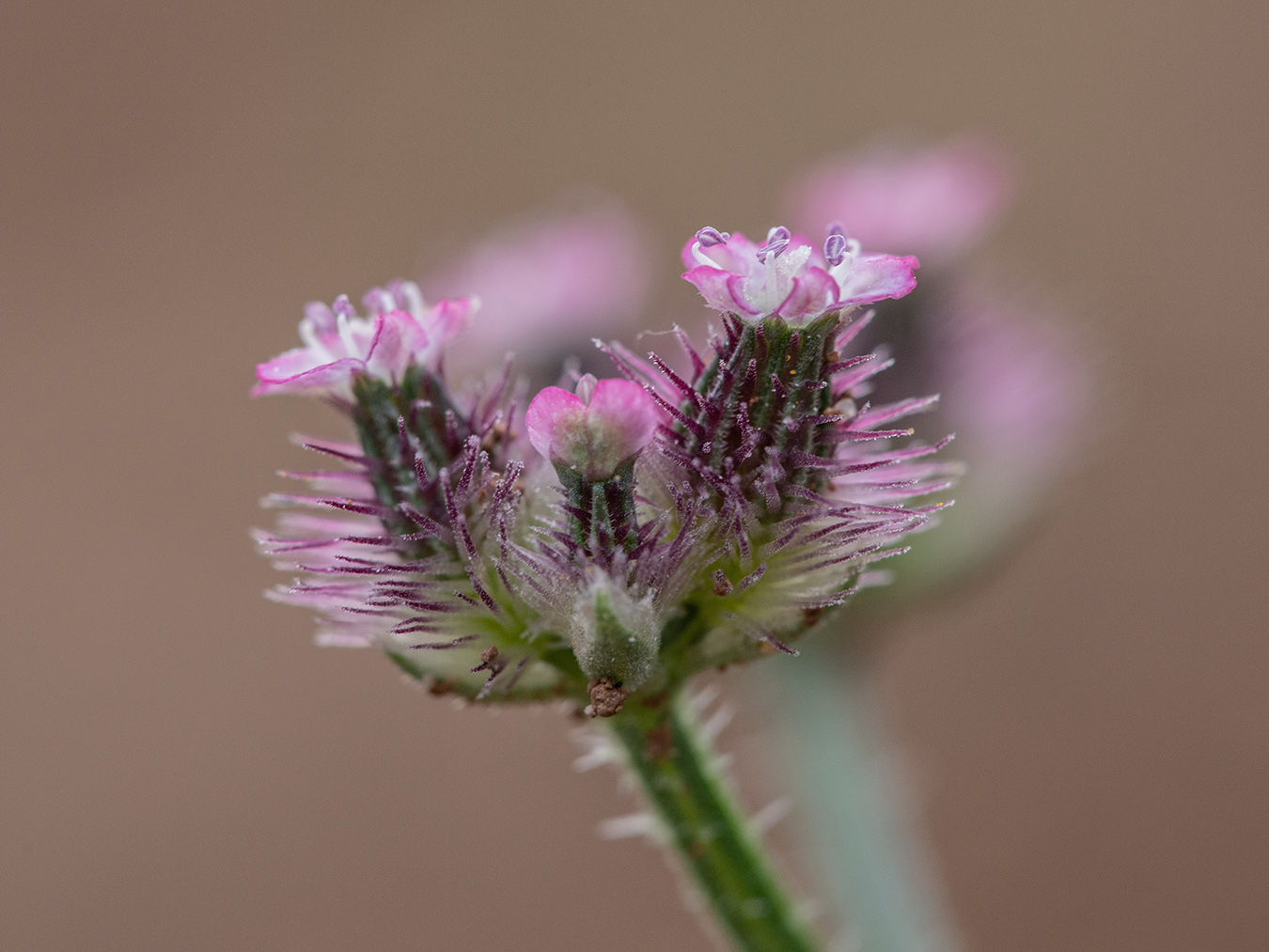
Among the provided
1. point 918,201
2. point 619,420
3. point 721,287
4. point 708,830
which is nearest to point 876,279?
point 721,287

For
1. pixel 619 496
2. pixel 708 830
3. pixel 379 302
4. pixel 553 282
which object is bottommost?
pixel 708 830

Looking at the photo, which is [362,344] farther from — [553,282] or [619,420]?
[553,282]

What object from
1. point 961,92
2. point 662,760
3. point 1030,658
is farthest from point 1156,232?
point 662,760

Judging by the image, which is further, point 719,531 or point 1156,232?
point 1156,232

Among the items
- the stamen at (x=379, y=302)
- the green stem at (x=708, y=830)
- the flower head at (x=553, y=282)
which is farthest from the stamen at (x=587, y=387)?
the flower head at (x=553, y=282)

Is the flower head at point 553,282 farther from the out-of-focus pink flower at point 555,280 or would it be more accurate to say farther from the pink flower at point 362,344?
the pink flower at point 362,344

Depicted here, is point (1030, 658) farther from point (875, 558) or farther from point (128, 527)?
point (875, 558)
